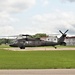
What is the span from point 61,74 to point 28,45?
172 feet

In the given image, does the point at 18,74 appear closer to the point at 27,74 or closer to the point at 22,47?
the point at 27,74

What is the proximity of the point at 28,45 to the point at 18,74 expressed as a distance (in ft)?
171

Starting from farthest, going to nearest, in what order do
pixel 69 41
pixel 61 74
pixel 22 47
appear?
pixel 69 41
pixel 22 47
pixel 61 74

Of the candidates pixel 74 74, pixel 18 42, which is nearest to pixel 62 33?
pixel 18 42

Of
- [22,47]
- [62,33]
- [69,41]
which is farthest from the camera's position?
[69,41]

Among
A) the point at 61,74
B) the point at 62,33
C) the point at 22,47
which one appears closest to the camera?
the point at 61,74

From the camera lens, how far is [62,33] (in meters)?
79.9

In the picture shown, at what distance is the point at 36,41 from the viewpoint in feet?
217

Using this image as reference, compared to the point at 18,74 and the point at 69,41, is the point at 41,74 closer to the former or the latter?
the point at 18,74

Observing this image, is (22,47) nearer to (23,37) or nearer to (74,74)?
(23,37)

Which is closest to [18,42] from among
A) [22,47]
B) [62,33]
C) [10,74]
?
[22,47]

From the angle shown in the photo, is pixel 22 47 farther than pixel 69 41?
No

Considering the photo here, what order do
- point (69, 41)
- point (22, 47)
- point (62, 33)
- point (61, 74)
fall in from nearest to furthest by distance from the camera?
point (61, 74), point (22, 47), point (62, 33), point (69, 41)

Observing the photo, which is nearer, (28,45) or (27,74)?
(27,74)
